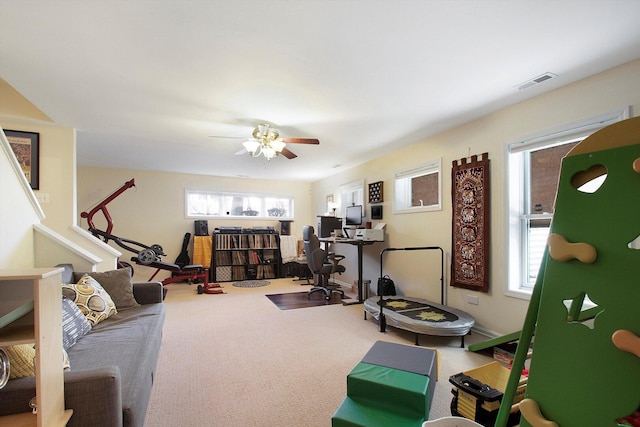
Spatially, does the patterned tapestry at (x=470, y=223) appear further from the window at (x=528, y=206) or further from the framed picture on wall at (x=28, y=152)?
the framed picture on wall at (x=28, y=152)

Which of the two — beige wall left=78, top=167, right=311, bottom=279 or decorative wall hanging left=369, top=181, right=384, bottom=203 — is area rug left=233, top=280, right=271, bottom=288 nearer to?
beige wall left=78, top=167, right=311, bottom=279

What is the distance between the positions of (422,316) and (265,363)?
1.75m

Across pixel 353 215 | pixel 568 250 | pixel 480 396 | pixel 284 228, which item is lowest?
pixel 480 396

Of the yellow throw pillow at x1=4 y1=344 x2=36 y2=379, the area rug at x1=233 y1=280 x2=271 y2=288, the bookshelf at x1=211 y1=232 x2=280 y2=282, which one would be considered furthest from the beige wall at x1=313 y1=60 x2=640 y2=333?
the yellow throw pillow at x1=4 y1=344 x2=36 y2=379

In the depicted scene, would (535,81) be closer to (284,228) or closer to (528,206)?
(528,206)

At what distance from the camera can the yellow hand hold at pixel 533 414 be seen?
3.00ft

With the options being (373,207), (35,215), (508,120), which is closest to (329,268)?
(373,207)

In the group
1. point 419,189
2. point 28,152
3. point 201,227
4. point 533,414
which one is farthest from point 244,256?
point 533,414

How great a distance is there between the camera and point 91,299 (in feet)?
7.94

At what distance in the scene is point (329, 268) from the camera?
16.7ft

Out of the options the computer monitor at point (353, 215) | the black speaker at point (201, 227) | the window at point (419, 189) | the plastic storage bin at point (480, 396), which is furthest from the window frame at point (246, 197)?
the plastic storage bin at point (480, 396)

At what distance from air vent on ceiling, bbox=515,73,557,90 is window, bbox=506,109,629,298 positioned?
1.79ft

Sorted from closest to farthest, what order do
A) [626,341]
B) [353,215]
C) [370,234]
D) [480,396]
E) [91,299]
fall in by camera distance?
[626,341]
[480,396]
[91,299]
[370,234]
[353,215]

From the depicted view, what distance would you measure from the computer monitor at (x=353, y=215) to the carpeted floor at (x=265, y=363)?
167cm
